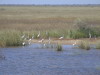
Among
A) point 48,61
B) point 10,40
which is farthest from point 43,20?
point 48,61

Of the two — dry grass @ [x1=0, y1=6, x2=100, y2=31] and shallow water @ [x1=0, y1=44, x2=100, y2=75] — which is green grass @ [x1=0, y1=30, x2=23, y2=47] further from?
dry grass @ [x1=0, y1=6, x2=100, y2=31]

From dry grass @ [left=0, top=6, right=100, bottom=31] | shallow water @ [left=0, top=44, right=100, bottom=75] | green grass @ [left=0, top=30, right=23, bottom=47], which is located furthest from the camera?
dry grass @ [left=0, top=6, right=100, bottom=31]

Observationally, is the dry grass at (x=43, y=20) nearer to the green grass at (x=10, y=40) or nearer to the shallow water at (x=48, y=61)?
the green grass at (x=10, y=40)

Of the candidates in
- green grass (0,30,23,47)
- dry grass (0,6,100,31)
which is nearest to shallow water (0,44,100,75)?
green grass (0,30,23,47)

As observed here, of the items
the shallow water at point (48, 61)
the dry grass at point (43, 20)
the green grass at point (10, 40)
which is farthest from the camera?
the dry grass at point (43, 20)

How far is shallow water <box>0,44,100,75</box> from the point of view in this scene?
778 inches

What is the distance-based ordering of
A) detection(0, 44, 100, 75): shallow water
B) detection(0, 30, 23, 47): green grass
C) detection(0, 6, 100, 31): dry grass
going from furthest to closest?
detection(0, 6, 100, 31): dry grass
detection(0, 30, 23, 47): green grass
detection(0, 44, 100, 75): shallow water

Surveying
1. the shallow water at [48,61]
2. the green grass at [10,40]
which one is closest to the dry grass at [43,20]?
the green grass at [10,40]

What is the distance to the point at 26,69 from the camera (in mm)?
20281

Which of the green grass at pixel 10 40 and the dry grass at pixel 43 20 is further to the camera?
the dry grass at pixel 43 20

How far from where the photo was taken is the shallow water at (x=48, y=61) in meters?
19.8

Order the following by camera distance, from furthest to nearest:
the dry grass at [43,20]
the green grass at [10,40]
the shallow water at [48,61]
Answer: the dry grass at [43,20], the green grass at [10,40], the shallow water at [48,61]

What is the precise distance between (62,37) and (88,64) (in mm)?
10333

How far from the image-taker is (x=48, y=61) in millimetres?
22750
